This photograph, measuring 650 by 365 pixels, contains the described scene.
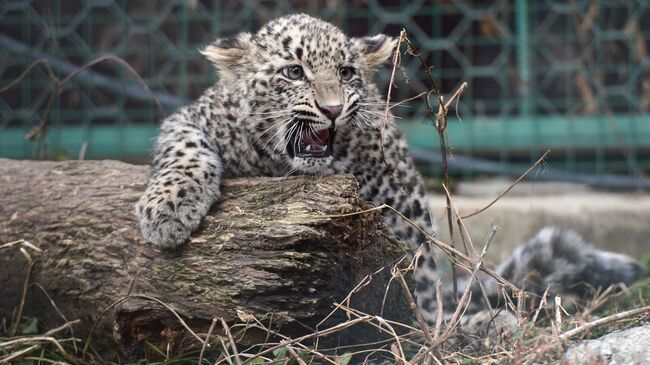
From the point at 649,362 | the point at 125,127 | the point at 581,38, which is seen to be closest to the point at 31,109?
the point at 125,127

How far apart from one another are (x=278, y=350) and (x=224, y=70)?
152 centimetres

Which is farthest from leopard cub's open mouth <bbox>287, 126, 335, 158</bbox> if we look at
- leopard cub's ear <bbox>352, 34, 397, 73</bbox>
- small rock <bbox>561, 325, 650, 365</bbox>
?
small rock <bbox>561, 325, 650, 365</bbox>

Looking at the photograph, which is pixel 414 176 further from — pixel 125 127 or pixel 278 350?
pixel 125 127

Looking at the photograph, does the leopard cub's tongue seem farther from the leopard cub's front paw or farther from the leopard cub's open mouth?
the leopard cub's front paw

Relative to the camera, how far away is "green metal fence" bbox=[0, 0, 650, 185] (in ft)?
20.9

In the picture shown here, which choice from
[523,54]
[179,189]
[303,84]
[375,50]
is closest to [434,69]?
[523,54]

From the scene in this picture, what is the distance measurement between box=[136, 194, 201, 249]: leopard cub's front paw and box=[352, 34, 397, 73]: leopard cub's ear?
3.77 feet

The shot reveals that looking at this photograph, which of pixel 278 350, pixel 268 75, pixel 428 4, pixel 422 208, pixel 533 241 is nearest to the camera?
pixel 278 350

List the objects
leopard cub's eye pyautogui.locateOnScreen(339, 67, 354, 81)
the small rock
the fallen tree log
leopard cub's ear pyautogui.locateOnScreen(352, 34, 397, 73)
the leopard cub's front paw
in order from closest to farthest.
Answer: the small rock < the fallen tree log < the leopard cub's front paw < leopard cub's eye pyautogui.locateOnScreen(339, 67, 354, 81) < leopard cub's ear pyautogui.locateOnScreen(352, 34, 397, 73)

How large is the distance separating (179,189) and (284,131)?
48 cm

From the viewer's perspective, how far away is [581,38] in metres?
6.43

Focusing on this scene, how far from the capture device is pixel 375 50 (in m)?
4.01

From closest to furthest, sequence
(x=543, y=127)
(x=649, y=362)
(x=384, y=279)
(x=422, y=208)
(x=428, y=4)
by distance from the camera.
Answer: (x=649, y=362)
(x=384, y=279)
(x=422, y=208)
(x=543, y=127)
(x=428, y=4)

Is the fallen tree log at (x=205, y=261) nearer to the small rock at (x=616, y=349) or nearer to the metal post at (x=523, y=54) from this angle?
the small rock at (x=616, y=349)
